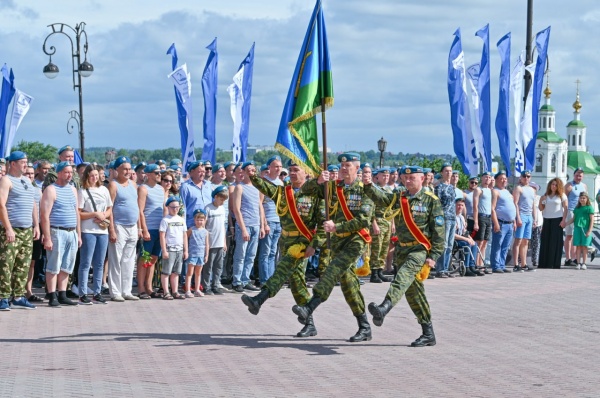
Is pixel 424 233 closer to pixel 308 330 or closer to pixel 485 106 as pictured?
pixel 308 330

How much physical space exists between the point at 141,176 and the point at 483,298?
17.2 feet

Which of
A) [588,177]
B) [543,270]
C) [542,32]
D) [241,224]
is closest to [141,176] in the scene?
[241,224]

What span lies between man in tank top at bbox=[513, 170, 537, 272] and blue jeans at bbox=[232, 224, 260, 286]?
627 centimetres

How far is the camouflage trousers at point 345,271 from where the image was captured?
11.3 m

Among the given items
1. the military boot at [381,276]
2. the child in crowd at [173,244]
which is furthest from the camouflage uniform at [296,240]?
the military boot at [381,276]

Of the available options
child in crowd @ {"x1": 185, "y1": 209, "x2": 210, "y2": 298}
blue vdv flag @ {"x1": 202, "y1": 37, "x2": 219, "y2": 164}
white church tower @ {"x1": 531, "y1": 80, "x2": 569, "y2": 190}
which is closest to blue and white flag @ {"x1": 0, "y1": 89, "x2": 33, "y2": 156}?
blue vdv flag @ {"x1": 202, "y1": 37, "x2": 219, "y2": 164}

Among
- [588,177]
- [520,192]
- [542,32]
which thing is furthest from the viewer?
[588,177]

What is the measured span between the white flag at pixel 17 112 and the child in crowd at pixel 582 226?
1074cm

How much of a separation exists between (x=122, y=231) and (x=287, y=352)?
4.98 metres

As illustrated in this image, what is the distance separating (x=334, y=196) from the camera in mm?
11531

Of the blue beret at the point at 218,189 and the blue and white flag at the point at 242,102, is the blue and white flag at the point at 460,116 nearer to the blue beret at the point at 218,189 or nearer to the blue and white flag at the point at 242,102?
the blue and white flag at the point at 242,102

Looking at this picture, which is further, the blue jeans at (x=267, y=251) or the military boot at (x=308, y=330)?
the blue jeans at (x=267, y=251)

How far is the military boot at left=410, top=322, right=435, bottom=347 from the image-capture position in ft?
36.5

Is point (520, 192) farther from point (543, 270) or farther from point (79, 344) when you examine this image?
point (79, 344)
